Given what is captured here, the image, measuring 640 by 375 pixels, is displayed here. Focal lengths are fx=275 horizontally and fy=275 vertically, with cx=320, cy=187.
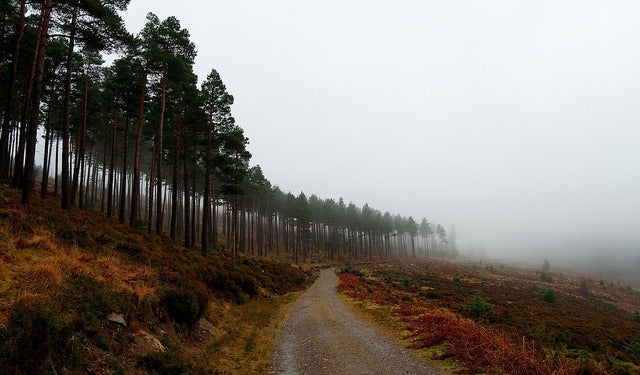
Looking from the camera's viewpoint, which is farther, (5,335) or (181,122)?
(181,122)

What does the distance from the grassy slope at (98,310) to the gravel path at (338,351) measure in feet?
2.54

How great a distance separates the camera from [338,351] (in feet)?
27.6

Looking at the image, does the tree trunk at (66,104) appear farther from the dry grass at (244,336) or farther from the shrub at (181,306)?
the shrub at (181,306)

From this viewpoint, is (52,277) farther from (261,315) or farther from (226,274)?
(226,274)

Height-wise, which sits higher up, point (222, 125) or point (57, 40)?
point (57, 40)

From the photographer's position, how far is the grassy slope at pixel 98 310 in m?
4.66

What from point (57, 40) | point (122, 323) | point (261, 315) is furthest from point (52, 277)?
point (57, 40)

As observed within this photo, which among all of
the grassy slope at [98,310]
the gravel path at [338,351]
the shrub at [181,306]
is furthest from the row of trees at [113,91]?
the gravel path at [338,351]

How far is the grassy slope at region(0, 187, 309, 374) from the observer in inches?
183

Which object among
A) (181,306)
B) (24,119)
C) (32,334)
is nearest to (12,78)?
(24,119)

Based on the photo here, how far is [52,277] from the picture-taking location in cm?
651

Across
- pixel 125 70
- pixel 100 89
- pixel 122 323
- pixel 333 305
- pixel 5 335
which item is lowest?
pixel 333 305

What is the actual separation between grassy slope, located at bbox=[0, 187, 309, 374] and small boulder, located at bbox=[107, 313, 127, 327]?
11 centimetres

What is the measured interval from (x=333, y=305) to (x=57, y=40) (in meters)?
29.9
